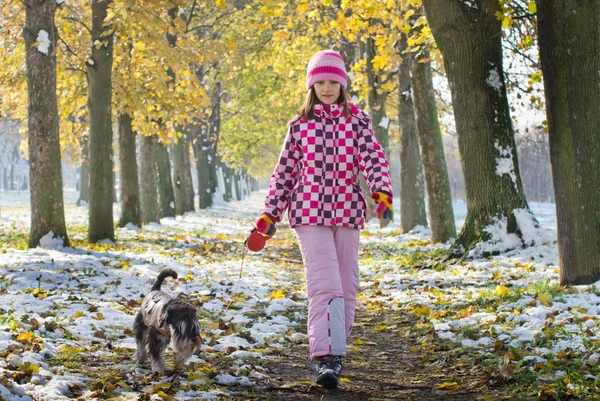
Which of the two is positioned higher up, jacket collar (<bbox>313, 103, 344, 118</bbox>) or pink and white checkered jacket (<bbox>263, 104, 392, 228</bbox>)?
jacket collar (<bbox>313, 103, 344, 118</bbox>)

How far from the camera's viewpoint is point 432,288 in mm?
8258

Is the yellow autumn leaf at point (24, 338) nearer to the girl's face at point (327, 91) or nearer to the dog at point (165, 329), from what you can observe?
the dog at point (165, 329)

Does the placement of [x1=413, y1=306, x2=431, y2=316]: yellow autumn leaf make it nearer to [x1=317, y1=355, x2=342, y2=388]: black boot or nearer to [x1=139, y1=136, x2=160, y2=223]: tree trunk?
[x1=317, y1=355, x2=342, y2=388]: black boot

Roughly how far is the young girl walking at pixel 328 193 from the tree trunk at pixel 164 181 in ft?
58.7

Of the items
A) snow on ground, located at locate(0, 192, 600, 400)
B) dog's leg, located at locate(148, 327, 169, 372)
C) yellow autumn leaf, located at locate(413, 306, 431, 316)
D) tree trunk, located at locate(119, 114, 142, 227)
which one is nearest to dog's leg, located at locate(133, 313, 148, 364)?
snow on ground, located at locate(0, 192, 600, 400)

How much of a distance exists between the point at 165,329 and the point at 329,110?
2.02 meters

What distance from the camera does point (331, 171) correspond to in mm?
4691

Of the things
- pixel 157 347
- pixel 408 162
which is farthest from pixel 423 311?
pixel 408 162

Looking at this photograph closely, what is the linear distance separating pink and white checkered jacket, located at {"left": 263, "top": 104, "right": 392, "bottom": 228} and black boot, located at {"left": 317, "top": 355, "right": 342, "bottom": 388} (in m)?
0.98

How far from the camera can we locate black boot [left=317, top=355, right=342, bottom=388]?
4.38 metres

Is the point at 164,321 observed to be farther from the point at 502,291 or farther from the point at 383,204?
the point at 502,291

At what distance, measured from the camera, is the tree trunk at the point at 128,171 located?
17.0 metres

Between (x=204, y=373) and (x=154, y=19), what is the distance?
29.7ft

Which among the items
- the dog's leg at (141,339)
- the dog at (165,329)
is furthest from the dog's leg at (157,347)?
the dog's leg at (141,339)
